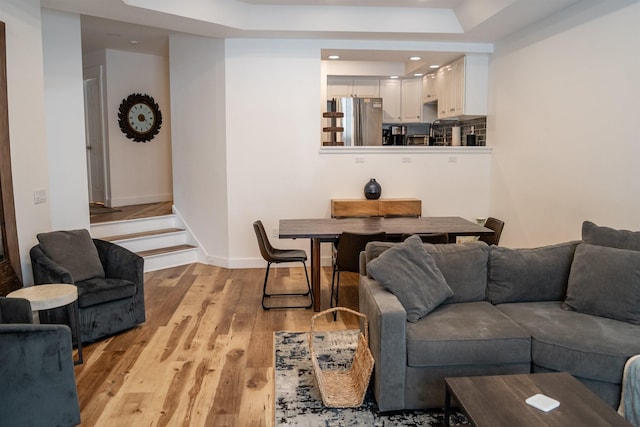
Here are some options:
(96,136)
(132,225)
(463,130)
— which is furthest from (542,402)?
(96,136)

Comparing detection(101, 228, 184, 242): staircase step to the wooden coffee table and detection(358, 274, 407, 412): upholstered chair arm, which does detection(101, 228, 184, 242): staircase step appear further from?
the wooden coffee table

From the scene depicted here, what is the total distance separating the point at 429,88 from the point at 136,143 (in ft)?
15.6

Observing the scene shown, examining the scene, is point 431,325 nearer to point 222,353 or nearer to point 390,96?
point 222,353

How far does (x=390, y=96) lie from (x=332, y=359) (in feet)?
19.2

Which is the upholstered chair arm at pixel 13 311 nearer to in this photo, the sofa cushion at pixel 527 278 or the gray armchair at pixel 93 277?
the gray armchair at pixel 93 277

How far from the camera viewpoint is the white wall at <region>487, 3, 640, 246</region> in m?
4.07

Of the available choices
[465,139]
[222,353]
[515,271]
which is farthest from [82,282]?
[465,139]

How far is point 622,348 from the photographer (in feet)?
8.82

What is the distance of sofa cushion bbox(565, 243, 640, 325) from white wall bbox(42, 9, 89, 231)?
184 inches

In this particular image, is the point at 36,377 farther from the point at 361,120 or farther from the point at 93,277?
the point at 361,120

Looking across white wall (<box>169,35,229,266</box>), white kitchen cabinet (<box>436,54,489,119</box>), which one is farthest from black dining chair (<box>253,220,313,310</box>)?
white kitchen cabinet (<box>436,54,489,119</box>)

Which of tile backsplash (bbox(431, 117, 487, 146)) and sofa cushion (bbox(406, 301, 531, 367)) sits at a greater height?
tile backsplash (bbox(431, 117, 487, 146))

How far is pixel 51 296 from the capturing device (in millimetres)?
3254

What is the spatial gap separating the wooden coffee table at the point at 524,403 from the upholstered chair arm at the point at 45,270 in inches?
109
